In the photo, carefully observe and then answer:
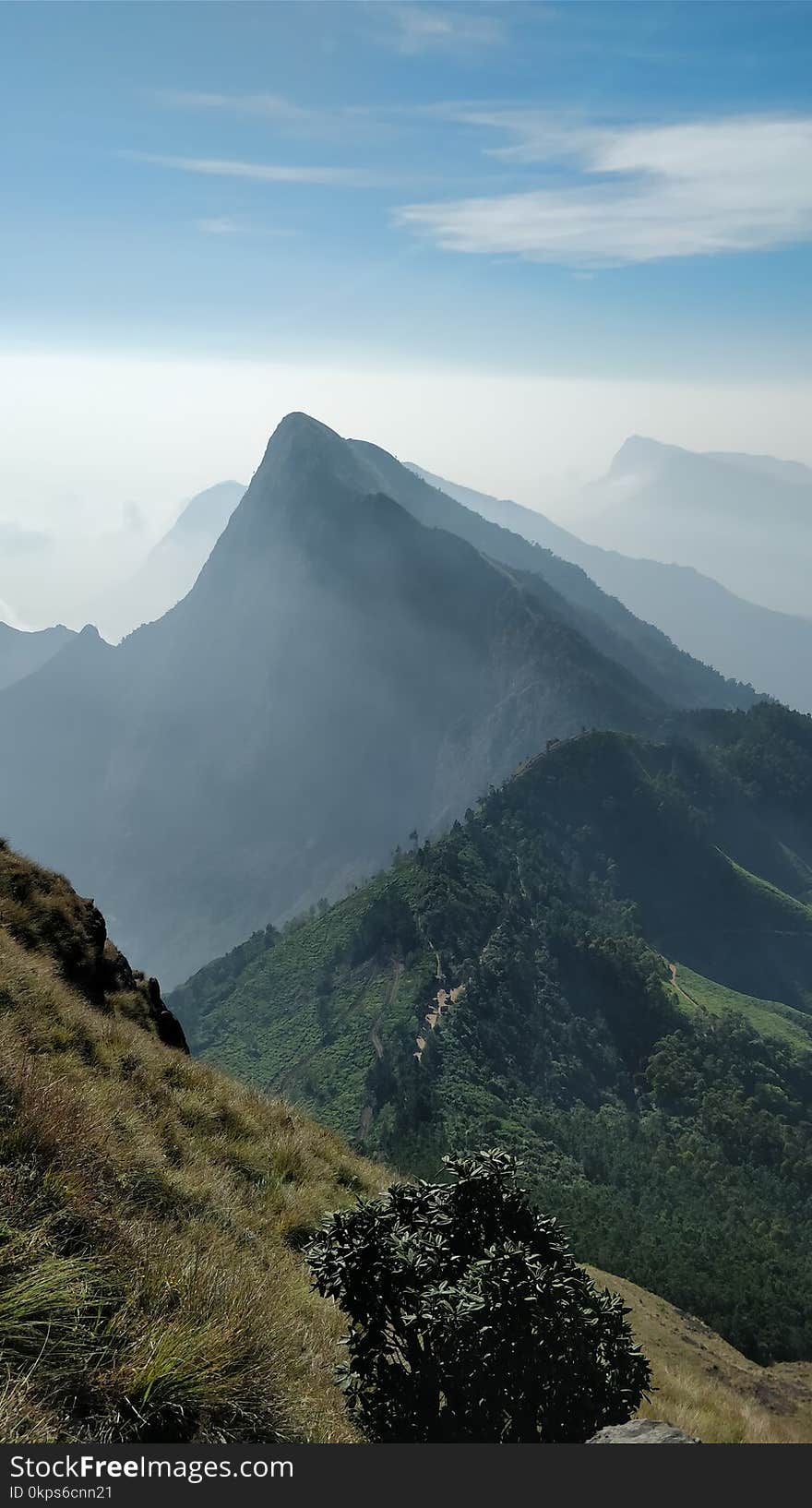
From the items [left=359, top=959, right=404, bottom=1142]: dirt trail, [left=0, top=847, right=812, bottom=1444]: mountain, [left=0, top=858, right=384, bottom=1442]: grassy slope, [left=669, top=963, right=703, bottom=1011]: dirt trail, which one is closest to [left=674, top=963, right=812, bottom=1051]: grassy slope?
[left=669, top=963, right=703, bottom=1011]: dirt trail

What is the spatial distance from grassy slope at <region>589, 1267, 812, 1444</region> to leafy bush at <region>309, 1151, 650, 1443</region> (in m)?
1.77

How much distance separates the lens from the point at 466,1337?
7445mm

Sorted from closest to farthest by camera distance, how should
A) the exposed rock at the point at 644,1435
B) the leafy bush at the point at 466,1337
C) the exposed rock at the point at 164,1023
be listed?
the exposed rock at the point at 644,1435 → the leafy bush at the point at 466,1337 → the exposed rock at the point at 164,1023

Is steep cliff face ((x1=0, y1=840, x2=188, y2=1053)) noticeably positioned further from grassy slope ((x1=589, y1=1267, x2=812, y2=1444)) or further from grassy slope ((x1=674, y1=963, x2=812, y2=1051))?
grassy slope ((x1=674, y1=963, x2=812, y2=1051))

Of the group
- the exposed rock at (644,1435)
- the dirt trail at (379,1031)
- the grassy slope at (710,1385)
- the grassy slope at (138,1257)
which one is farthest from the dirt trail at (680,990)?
the exposed rock at (644,1435)

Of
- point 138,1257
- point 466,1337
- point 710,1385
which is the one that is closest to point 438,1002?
point 710,1385

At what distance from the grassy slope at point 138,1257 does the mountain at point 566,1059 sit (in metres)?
71.8

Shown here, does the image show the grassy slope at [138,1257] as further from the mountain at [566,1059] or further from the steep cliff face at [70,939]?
the mountain at [566,1059]

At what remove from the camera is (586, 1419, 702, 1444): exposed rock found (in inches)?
253

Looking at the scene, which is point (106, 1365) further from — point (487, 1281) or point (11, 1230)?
point (487, 1281)

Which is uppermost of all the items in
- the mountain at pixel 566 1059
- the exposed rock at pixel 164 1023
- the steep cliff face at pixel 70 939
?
the steep cliff face at pixel 70 939

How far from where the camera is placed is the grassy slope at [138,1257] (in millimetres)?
5848

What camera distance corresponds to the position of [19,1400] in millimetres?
5219

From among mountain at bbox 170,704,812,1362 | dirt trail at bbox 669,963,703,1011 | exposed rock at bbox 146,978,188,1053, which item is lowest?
mountain at bbox 170,704,812,1362
